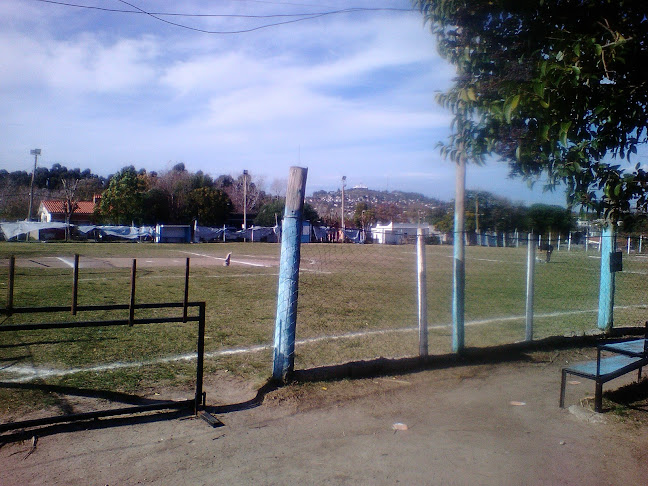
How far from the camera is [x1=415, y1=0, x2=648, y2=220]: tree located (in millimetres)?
5035

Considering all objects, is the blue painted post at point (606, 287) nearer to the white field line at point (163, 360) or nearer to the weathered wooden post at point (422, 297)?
the white field line at point (163, 360)

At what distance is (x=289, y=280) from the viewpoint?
5715 mm

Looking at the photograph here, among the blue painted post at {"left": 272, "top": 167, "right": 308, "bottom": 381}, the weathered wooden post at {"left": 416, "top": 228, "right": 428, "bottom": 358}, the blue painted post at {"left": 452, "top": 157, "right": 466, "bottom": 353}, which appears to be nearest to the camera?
the blue painted post at {"left": 272, "top": 167, "right": 308, "bottom": 381}

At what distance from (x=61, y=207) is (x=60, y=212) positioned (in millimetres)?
722

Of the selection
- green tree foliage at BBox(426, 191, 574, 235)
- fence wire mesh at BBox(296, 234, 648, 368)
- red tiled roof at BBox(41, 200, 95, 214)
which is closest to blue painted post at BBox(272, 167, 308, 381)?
fence wire mesh at BBox(296, 234, 648, 368)

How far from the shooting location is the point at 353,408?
5223 mm

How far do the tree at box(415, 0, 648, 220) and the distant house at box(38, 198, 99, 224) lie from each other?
160 feet

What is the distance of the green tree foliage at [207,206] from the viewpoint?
5466cm

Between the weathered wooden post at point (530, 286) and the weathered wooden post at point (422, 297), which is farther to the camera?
the weathered wooden post at point (530, 286)

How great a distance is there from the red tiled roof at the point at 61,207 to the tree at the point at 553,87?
51214 millimetres

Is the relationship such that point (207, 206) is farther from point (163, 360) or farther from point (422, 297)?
point (422, 297)

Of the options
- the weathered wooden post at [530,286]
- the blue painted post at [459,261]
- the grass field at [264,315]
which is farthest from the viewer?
the weathered wooden post at [530,286]

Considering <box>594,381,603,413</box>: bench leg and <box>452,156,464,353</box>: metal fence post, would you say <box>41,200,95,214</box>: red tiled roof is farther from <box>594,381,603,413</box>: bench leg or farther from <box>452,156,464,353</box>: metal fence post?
<box>594,381,603,413</box>: bench leg

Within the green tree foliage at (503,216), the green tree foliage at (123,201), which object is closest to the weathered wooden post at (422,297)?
the green tree foliage at (503,216)
